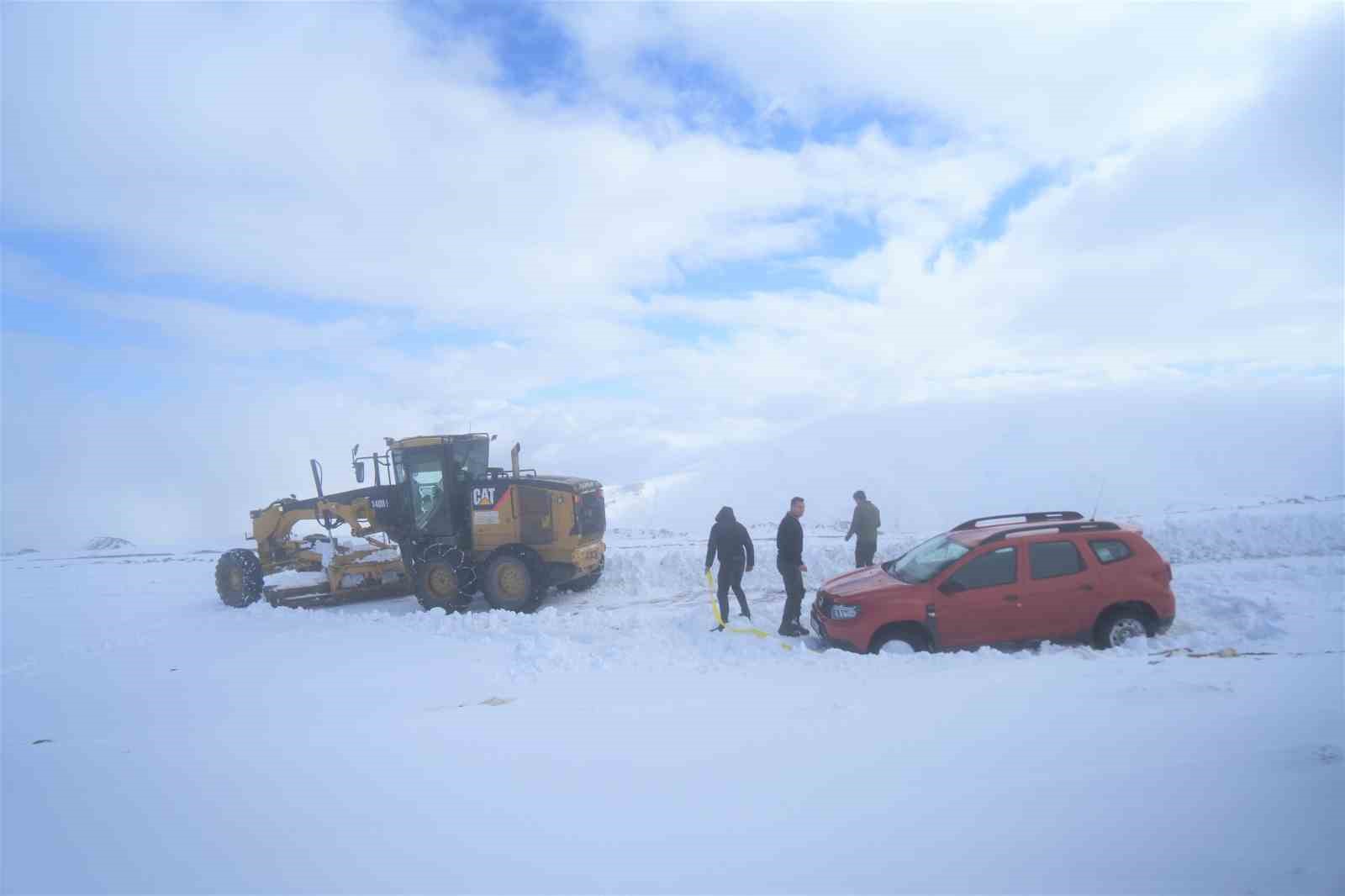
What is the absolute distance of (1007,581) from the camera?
7.69m

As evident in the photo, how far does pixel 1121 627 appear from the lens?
24.9 ft

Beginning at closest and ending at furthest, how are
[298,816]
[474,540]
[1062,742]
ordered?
[298,816] < [1062,742] < [474,540]

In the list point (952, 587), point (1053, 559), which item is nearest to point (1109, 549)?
point (1053, 559)

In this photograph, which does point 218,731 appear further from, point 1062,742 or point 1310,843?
point 1310,843

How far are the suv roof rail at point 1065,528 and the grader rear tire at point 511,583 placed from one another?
696 centimetres

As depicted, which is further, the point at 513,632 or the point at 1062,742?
the point at 513,632

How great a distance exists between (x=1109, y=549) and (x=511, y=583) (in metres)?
8.42

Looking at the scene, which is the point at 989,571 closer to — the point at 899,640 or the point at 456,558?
the point at 899,640

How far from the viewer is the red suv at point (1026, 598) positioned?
25.0 feet

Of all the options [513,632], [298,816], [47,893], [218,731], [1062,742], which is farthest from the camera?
[513,632]

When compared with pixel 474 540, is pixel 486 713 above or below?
below

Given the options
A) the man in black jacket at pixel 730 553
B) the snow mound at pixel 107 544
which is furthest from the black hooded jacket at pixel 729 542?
the snow mound at pixel 107 544

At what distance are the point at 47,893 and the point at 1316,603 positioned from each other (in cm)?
1209

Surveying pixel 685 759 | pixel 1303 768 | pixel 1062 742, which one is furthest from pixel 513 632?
pixel 1303 768
